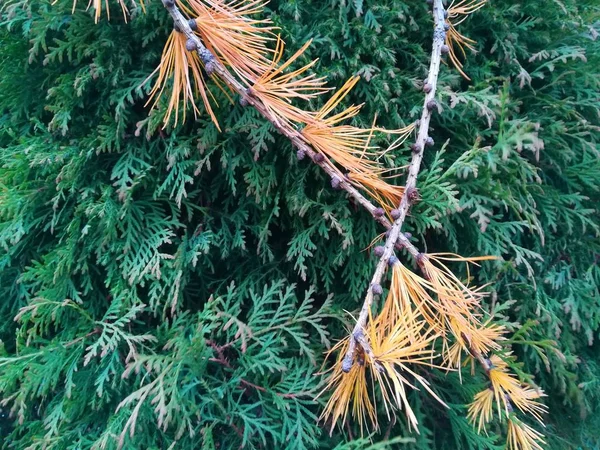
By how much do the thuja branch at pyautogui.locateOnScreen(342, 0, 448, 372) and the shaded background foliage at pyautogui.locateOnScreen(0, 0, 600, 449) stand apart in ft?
0.26

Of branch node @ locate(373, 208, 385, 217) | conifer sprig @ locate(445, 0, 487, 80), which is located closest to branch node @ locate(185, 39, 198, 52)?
branch node @ locate(373, 208, 385, 217)

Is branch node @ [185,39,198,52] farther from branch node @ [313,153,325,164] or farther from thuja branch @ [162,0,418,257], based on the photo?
branch node @ [313,153,325,164]

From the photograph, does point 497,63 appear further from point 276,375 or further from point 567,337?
point 276,375

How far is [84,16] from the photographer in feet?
3.23

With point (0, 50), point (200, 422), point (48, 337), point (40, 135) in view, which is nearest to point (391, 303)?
point (200, 422)

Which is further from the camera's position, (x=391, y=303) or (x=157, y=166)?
(x=157, y=166)

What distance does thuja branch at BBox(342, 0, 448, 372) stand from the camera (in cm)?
74

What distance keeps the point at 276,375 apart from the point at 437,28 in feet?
2.60

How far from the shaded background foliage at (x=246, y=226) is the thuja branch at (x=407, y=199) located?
78mm

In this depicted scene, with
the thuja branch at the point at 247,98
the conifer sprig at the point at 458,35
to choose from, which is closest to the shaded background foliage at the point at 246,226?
the conifer sprig at the point at 458,35

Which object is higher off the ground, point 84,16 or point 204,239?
point 84,16

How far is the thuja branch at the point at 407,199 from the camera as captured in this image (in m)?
0.74

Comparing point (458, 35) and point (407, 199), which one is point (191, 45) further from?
point (458, 35)

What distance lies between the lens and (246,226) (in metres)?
1.02
